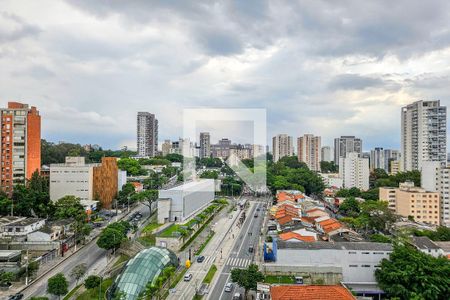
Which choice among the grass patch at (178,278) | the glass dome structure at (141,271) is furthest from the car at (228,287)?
the glass dome structure at (141,271)

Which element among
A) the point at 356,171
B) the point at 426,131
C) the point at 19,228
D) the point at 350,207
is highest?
the point at 426,131

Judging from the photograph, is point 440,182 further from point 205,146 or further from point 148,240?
point 205,146

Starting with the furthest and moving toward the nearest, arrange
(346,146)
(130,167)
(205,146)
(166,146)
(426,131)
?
(166,146), (346,146), (205,146), (130,167), (426,131)

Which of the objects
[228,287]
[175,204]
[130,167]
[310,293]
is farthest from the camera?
[130,167]

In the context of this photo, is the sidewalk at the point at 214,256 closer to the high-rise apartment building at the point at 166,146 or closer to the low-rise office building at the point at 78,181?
the low-rise office building at the point at 78,181

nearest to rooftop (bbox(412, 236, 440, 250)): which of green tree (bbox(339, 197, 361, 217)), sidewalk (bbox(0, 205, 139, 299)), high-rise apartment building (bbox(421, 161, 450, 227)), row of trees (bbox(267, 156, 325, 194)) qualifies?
green tree (bbox(339, 197, 361, 217))

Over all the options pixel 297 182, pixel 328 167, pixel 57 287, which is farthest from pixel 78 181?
pixel 328 167
